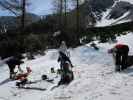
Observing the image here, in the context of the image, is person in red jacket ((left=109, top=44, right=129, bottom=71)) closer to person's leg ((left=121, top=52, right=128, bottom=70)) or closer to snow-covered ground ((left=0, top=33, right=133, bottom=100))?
person's leg ((left=121, top=52, right=128, bottom=70))

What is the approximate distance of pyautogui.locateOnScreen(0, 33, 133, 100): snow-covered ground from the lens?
10.7 meters

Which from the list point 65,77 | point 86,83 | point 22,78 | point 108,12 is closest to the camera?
point 86,83

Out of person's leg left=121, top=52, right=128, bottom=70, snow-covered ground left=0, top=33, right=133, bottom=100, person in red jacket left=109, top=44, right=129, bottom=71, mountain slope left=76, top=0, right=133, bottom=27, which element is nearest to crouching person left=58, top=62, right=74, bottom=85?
snow-covered ground left=0, top=33, right=133, bottom=100

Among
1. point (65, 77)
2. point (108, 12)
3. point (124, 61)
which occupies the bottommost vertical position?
point (65, 77)

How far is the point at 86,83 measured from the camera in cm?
1245

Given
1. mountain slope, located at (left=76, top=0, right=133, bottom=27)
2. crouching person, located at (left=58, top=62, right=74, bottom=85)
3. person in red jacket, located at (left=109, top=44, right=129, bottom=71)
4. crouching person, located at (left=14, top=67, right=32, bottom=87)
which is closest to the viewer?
crouching person, located at (left=58, top=62, right=74, bottom=85)

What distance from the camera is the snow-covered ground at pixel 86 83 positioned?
10.7m

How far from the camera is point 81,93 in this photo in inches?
441

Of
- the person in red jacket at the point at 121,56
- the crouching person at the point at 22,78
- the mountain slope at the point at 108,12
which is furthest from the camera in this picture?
the mountain slope at the point at 108,12

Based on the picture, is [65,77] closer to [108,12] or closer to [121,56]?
[121,56]

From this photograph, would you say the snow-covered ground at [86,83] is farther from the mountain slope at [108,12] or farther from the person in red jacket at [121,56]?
the mountain slope at [108,12]

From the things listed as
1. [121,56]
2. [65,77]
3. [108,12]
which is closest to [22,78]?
[65,77]

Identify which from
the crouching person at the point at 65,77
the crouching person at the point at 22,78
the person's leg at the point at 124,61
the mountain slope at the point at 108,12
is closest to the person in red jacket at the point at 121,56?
the person's leg at the point at 124,61

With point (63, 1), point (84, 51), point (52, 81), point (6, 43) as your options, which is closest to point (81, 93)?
point (52, 81)
